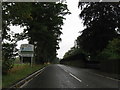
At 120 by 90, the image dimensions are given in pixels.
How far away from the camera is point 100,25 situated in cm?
5188

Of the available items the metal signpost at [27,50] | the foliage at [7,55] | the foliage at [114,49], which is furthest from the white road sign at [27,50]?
the foliage at [7,55]

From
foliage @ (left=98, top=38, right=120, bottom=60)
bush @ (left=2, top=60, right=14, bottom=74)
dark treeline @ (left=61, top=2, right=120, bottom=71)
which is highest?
dark treeline @ (left=61, top=2, right=120, bottom=71)

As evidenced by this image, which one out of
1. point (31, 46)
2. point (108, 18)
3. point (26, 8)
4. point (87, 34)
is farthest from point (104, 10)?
point (26, 8)

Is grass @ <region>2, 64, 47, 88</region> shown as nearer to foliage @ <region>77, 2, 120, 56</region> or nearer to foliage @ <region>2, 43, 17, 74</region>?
foliage @ <region>2, 43, 17, 74</region>

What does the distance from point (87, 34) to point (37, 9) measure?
35.7ft

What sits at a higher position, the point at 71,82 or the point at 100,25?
the point at 100,25

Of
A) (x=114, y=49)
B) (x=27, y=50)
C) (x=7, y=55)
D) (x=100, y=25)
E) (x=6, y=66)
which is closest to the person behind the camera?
(x=6, y=66)

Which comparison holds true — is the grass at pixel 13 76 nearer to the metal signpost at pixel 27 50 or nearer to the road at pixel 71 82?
the road at pixel 71 82

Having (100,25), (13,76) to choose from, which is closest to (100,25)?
(100,25)

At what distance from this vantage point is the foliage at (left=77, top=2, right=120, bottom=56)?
51719 millimetres

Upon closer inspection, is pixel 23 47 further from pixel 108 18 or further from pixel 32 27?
pixel 108 18

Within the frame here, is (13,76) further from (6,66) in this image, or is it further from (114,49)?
(114,49)

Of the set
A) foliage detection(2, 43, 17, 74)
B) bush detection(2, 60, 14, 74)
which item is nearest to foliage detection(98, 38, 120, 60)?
foliage detection(2, 43, 17, 74)

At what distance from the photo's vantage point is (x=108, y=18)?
52031 millimetres
